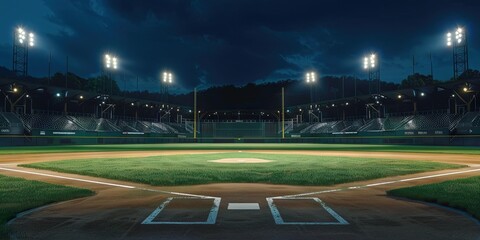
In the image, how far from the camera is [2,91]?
5825 cm

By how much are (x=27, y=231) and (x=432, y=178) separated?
13556 mm

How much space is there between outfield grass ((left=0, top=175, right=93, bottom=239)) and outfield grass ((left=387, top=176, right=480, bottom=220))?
8550 mm

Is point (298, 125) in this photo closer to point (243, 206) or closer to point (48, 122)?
point (48, 122)

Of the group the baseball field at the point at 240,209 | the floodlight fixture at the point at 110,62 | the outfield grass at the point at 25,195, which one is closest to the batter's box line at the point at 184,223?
the baseball field at the point at 240,209

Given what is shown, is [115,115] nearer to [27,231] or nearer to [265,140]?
[265,140]

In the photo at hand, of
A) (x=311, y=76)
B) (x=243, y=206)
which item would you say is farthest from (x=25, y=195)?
(x=311, y=76)

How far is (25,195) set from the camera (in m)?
10.2

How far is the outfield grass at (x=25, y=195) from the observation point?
319 inches

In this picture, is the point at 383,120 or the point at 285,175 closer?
the point at 285,175

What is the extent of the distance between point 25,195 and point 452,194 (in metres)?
11.0

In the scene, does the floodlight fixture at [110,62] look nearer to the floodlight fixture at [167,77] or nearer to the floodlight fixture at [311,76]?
the floodlight fixture at [167,77]

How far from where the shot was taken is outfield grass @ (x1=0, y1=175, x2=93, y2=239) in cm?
810

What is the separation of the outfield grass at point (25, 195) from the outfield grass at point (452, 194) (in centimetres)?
855

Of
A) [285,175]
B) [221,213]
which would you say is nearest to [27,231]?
[221,213]
